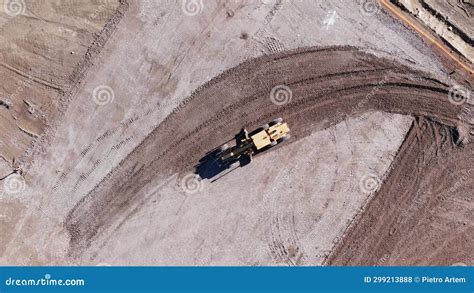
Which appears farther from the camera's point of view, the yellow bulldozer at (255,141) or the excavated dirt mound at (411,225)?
the excavated dirt mound at (411,225)

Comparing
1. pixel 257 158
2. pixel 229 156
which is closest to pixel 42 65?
pixel 229 156

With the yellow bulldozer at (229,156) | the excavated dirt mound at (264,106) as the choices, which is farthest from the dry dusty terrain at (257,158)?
the yellow bulldozer at (229,156)

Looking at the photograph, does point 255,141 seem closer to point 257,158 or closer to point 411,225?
point 257,158

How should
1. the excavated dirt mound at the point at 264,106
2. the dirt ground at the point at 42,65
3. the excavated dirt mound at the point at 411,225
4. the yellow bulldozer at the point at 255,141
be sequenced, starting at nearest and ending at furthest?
the yellow bulldozer at the point at 255,141, the dirt ground at the point at 42,65, the excavated dirt mound at the point at 264,106, the excavated dirt mound at the point at 411,225

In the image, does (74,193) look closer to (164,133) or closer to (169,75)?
(164,133)

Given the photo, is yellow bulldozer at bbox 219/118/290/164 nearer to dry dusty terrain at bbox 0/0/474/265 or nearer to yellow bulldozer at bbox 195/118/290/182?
yellow bulldozer at bbox 195/118/290/182

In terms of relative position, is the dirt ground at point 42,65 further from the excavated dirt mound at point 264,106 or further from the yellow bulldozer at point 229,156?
the yellow bulldozer at point 229,156

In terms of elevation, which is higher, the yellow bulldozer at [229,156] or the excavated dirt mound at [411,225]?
the yellow bulldozer at [229,156]
